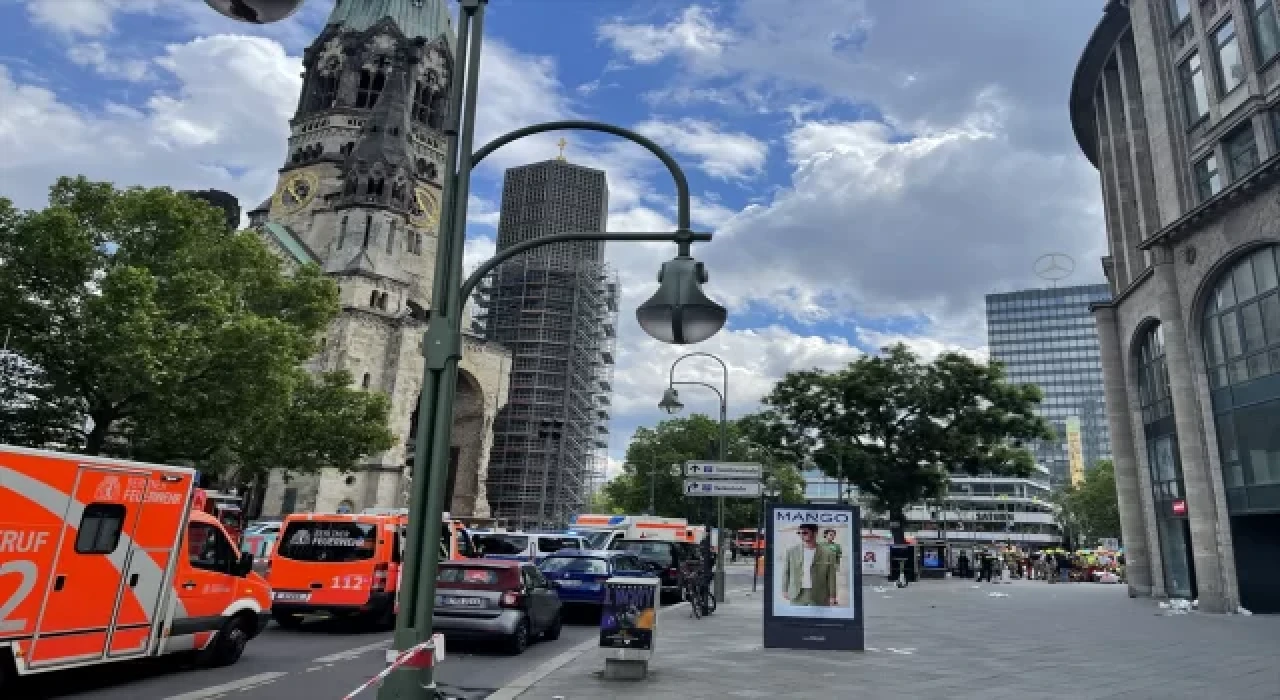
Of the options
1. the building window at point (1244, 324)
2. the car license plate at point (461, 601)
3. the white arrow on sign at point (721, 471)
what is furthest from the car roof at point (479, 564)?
the building window at point (1244, 324)

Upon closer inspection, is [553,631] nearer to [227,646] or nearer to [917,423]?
[227,646]

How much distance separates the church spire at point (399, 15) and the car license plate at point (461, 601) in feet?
244

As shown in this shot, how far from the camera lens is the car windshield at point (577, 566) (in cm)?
1742

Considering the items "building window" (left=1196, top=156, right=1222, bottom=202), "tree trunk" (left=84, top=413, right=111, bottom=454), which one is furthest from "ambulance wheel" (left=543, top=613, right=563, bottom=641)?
"building window" (left=1196, top=156, right=1222, bottom=202)

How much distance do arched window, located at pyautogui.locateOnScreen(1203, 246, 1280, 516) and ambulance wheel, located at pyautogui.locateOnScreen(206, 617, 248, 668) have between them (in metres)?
23.7

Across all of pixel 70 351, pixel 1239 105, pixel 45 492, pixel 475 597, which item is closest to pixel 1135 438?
pixel 1239 105

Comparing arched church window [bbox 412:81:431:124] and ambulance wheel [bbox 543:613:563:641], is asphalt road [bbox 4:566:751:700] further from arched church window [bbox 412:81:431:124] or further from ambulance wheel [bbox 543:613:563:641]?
arched church window [bbox 412:81:431:124]

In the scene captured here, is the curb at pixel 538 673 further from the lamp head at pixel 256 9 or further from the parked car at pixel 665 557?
the parked car at pixel 665 557

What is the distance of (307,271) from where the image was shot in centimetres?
3359

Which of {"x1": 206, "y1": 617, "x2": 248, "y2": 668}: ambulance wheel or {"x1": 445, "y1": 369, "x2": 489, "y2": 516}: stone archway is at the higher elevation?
{"x1": 445, "y1": 369, "x2": 489, "y2": 516}: stone archway

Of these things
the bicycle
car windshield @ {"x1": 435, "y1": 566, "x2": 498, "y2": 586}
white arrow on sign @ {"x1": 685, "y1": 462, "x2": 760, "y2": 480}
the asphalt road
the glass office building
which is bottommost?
the asphalt road

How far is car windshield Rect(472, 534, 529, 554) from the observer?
25719 mm

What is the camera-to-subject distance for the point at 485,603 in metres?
11.9

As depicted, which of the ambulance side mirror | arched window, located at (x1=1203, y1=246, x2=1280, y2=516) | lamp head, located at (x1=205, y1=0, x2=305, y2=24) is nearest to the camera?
lamp head, located at (x1=205, y1=0, x2=305, y2=24)
